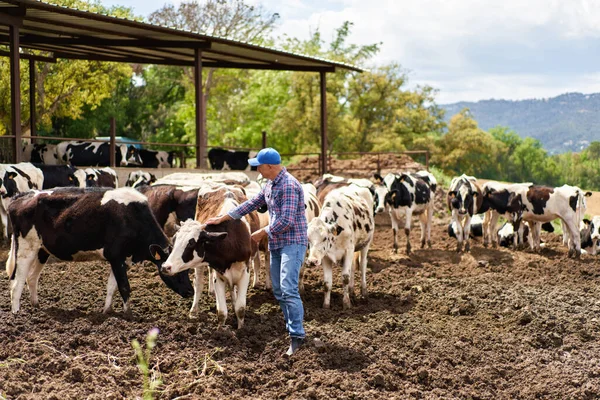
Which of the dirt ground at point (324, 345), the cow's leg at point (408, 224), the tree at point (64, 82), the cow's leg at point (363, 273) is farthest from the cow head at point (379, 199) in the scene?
the tree at point (64, 82)

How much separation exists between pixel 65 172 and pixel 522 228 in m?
10.7

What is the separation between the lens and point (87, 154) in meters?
21.4

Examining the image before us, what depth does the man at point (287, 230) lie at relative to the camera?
24.6 feet

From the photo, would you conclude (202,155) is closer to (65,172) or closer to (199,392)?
(65,172)

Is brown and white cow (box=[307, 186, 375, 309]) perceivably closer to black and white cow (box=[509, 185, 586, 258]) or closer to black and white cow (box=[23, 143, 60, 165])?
black and white cow (box=[509, 185, 586, 258])

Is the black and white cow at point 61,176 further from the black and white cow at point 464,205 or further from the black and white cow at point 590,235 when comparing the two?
the black and white cow at point 590,235

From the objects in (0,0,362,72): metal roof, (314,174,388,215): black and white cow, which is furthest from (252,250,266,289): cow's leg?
(0,0,362,72): metal roof

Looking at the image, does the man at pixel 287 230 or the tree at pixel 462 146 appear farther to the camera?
the tree at pixel 462 146

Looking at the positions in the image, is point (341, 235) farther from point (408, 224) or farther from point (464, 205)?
point (464, 205)

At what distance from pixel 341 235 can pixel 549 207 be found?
8.83m

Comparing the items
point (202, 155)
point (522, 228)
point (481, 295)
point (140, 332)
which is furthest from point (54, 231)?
point (522, 228)

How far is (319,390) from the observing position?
652 centimetres

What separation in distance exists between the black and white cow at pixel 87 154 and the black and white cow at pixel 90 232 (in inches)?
480

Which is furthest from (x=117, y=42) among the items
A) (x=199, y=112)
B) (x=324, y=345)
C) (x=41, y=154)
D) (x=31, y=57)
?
(x=324, y=345)
